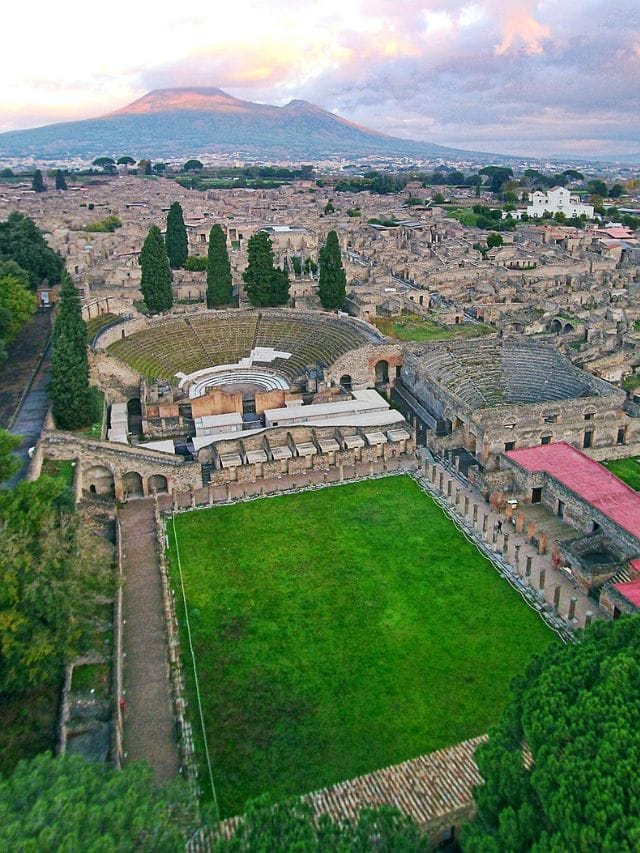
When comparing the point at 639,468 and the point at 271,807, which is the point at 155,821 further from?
the point at 639,468

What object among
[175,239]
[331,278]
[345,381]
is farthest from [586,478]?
[175,239]

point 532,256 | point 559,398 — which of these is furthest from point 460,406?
point 532,256

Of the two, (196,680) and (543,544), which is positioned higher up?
A: (543,544)

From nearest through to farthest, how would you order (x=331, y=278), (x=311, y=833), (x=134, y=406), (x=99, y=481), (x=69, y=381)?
(x=311, y=833)
(x=99, y=481)
(x=69, y=381)
(x=134, y=406)
(x=331, y=278)

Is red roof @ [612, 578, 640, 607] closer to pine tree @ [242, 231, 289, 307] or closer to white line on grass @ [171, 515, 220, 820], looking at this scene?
white line on grass @ [171, 515, 220, 820]

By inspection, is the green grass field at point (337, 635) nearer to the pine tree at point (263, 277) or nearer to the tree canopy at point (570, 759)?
the tree canopy at point (570, 759)

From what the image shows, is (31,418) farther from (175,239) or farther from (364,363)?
(175,239)
